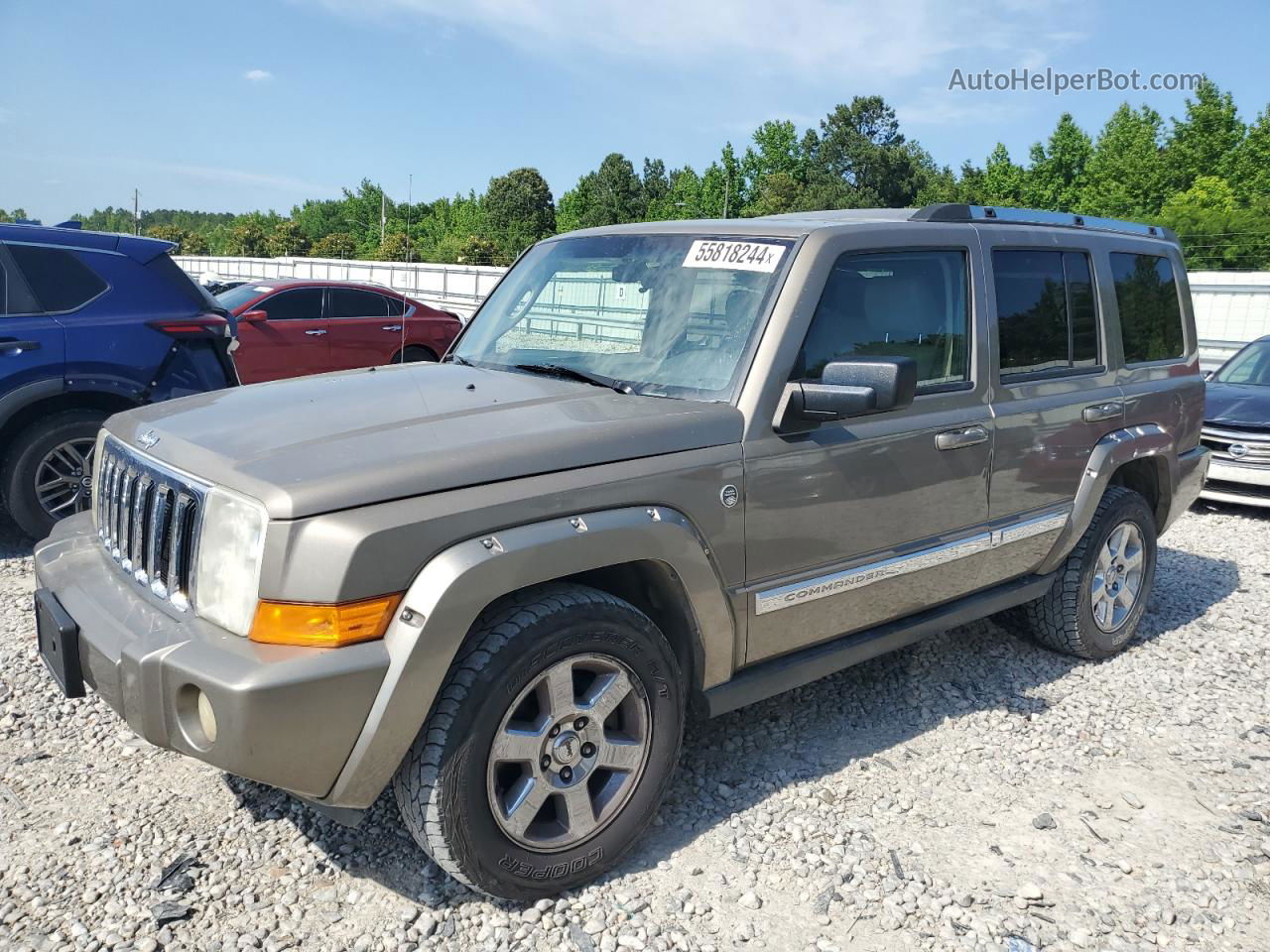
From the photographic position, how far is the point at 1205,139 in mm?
46812

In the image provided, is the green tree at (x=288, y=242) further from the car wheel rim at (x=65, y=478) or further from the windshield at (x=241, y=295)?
the car wheel rim at (x=65, y=478)

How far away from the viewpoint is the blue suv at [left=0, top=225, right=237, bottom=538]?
18.3ft

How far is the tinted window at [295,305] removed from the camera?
1170 centimetres

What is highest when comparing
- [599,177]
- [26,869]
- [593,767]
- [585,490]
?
[599,177]

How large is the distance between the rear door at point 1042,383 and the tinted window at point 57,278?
506 centimetres

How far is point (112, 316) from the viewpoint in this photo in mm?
5836

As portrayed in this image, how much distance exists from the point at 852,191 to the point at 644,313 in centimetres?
7369

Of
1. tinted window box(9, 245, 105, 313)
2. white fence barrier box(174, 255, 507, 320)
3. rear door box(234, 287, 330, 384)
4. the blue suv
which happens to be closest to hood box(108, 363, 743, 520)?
the blue suv

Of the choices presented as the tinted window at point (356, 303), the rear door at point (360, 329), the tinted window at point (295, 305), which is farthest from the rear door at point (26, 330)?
the tinted window at point (356, 303)

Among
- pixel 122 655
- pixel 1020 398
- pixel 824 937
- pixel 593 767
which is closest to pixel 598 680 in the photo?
pixel 593 767

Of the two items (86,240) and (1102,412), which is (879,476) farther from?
(86,240)

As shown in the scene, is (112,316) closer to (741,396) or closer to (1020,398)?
(741,396)

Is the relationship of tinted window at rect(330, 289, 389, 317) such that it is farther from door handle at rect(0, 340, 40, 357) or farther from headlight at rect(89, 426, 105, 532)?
headlight at rect(89, 426, 105, 532)

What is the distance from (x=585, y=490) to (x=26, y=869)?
1.96 metres
